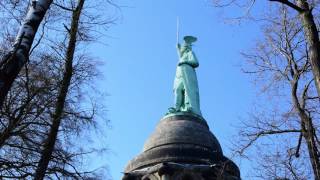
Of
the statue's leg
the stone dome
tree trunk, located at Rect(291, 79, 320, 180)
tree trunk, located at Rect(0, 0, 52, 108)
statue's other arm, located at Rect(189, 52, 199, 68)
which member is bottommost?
tree trunk, located at Rect(0, 0, 52, 108)

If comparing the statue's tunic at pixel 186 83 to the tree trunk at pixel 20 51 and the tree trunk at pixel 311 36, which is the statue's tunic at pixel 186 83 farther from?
the tree trunk at pixel 20 51

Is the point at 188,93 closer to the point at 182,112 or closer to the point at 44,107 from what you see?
the point at 182,112

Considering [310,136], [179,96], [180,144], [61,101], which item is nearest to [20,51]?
[61,101]

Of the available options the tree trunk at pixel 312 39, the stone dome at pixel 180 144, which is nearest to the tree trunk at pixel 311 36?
the tree trunk at pixel 312 39

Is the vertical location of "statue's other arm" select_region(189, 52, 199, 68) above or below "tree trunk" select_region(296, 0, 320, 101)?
above

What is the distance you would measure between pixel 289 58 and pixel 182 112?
9.69 meters

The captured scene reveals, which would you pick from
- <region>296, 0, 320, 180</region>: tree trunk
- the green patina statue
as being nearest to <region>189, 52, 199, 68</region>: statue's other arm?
the green patina statue

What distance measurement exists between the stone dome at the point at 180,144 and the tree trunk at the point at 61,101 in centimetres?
882

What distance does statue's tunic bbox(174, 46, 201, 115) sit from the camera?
1942 cm

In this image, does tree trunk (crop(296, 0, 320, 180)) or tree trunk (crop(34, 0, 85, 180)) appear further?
tree trunk (crop(34, 0, 85, 180))

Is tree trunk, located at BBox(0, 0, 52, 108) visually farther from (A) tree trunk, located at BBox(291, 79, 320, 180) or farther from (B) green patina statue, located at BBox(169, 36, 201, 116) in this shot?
(B) green patina statue, located at BBox(169, 36, 201, 116)

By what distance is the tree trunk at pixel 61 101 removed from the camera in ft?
23.2

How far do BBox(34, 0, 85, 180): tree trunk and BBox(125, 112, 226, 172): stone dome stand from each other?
882 centimetres

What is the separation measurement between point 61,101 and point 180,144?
9.66 metres
